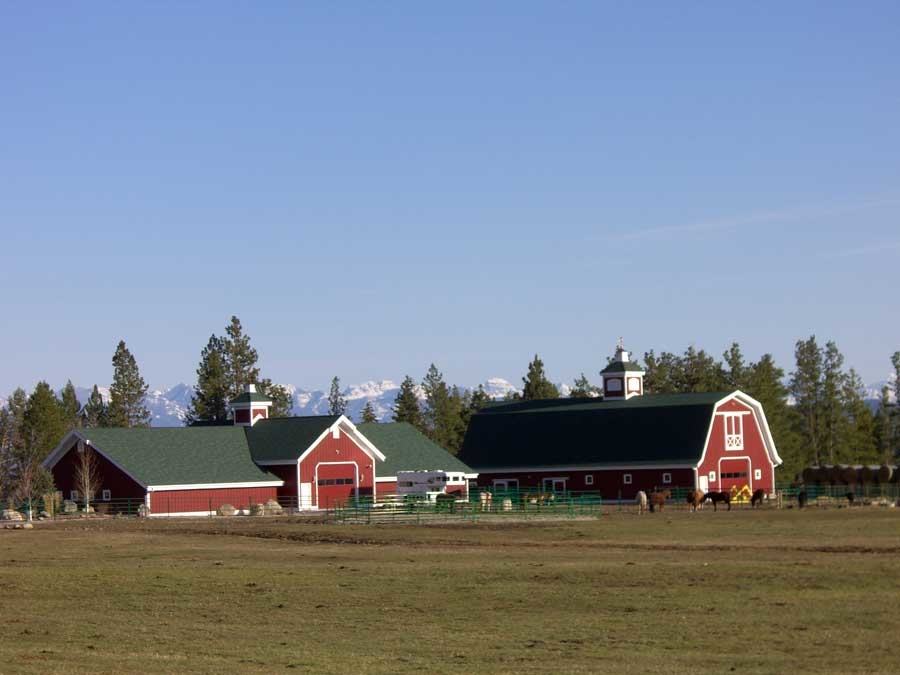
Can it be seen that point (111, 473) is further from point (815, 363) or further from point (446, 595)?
point (815, 363)

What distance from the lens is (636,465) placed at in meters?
85.5

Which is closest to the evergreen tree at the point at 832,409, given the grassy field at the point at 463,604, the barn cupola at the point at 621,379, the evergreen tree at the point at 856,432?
the evergreen tree at the point at 856,432

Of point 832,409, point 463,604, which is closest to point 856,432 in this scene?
point 832,409

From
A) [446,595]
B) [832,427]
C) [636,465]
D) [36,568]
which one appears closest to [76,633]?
[446,595]

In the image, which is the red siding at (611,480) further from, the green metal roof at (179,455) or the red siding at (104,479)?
the red siding at (104,479)

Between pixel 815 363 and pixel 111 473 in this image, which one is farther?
pixel 815 363

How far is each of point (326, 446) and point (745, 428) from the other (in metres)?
24.7

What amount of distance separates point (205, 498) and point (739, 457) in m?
30.8

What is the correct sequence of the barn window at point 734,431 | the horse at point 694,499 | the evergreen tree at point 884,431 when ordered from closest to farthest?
1. the horse at point 694,499
2. the barn window at point 734,431
3. the evergreen tree at point 884,431

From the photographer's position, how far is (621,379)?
314 feet

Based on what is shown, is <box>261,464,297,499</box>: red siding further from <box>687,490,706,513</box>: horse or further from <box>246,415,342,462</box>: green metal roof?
<box>687,490,706,513</box>: horse

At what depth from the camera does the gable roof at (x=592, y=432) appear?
3359 inches

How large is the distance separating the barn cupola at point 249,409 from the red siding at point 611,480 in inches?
605

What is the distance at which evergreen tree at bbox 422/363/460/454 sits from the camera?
129750 mm
